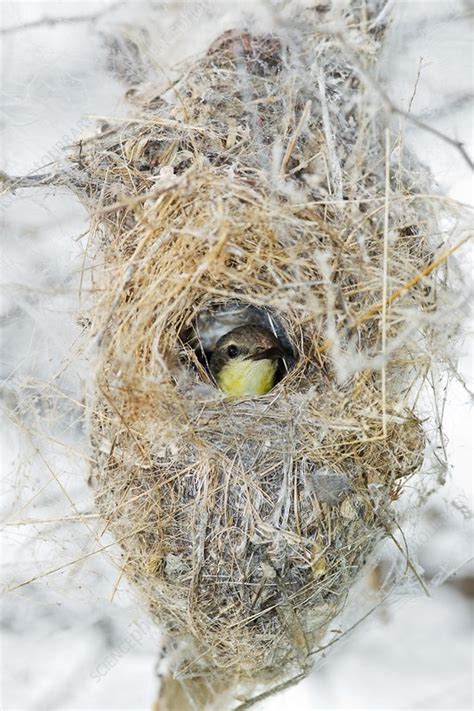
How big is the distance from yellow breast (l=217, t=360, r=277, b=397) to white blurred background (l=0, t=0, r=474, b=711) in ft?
1.75

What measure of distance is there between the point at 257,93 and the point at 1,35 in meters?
0.96

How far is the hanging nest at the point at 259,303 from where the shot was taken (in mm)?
1971

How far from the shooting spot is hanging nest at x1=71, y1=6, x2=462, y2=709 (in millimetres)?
1971

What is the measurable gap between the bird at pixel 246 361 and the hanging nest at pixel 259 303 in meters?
0.43

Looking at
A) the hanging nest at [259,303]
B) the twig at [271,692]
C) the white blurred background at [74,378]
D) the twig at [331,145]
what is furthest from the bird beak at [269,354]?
the twig at [271,692]

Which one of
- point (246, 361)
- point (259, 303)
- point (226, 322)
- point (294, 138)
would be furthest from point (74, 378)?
point (226, 322)

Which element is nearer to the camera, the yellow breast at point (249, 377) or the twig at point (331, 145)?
the twig at point (331, 145)

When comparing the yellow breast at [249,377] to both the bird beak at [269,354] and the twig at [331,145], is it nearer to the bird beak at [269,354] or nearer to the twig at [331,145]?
the bird beak at [269,354]

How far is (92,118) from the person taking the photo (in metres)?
2.26

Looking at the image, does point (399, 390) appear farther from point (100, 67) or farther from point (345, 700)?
point (345, 700)

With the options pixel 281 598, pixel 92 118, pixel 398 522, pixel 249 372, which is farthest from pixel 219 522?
pixel 92 118

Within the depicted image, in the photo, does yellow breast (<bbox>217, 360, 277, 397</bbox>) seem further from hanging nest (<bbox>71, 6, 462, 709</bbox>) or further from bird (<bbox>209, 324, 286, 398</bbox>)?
hanging nest (<bbox>71, 6, 462, 709</bbox>)

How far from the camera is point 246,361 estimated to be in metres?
2.78

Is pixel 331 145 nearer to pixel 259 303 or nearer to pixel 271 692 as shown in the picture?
pixel 259 303
